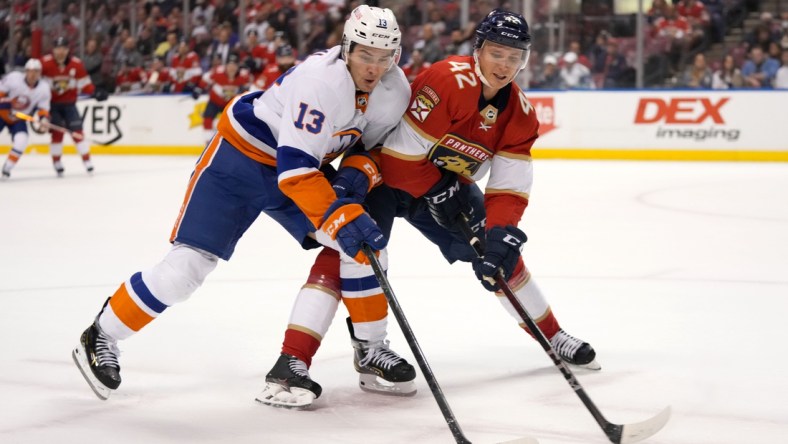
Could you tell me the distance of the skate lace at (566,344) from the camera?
297cm

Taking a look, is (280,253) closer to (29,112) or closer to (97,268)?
(97,268)

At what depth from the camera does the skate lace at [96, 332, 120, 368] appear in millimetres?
2635

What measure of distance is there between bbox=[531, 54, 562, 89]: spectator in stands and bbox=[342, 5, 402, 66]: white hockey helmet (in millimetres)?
8843

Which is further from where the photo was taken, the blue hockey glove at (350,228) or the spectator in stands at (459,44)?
the spectator in stands at (459,44)

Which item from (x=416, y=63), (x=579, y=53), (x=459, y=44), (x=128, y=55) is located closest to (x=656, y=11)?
(x=579, y=53)

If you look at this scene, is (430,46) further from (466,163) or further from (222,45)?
(466,163)

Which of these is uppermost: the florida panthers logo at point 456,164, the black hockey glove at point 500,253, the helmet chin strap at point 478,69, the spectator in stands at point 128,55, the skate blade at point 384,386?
the helmet chin strap at point 478,69

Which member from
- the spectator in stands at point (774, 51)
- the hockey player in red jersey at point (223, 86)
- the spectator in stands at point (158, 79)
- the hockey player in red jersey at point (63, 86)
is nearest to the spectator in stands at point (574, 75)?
the spectator in stands at point (774, 51)

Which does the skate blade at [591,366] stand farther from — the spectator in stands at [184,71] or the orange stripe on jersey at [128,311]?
the spectator in stands at [184,71]

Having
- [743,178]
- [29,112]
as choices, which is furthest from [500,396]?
[29,112]

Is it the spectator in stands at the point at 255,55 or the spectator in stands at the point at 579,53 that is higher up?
the spectator in stands at the point at 579,53

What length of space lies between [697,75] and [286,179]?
Answer: 914 cm

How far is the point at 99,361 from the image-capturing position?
104 inches

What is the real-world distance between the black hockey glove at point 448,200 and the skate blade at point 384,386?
0.49 meters
